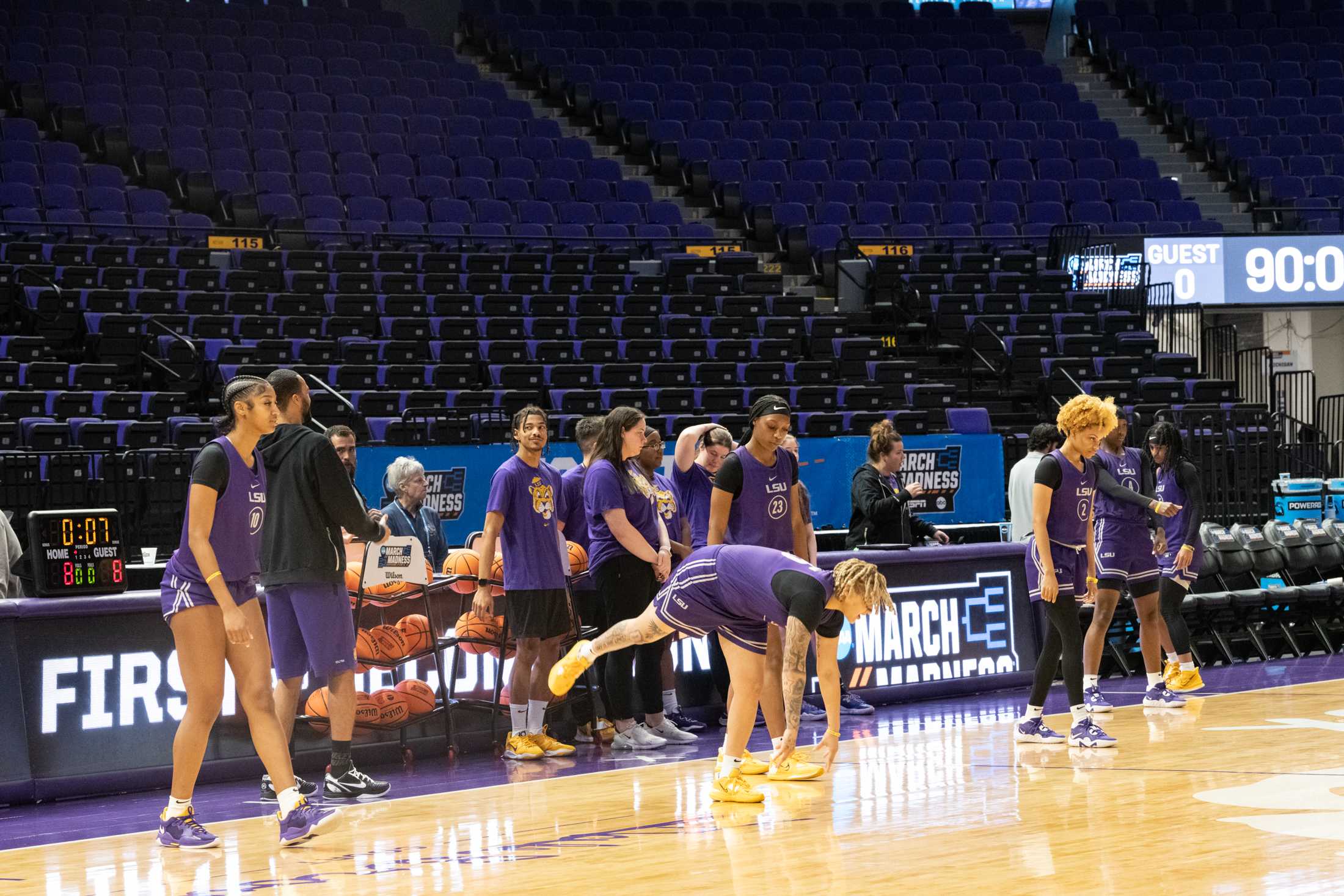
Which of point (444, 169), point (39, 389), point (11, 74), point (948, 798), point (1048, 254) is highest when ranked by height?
point (11, 74)

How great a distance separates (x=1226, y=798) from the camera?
621 centimetres

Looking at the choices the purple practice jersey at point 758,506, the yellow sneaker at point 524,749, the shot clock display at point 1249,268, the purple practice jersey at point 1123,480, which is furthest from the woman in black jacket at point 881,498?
the shot clock display at point 1249,268

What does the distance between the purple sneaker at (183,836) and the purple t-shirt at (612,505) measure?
9.91 feet

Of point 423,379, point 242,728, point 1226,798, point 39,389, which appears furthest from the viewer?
point 423,379

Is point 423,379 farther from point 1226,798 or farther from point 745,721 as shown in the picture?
point 1226,798

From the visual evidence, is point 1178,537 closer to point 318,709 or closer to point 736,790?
point 736,790

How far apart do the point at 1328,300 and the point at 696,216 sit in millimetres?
9282

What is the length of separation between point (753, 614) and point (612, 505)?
74.8 inches

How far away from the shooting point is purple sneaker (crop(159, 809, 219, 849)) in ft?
19.2

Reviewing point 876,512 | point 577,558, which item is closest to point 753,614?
point 577,558

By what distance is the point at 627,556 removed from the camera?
8.51 meters

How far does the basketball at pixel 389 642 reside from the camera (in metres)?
8.05

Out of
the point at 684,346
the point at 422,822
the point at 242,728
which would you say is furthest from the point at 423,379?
the point at 422,822

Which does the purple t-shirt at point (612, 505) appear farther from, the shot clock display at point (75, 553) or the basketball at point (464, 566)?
the shot clock display at point (75, 553)
